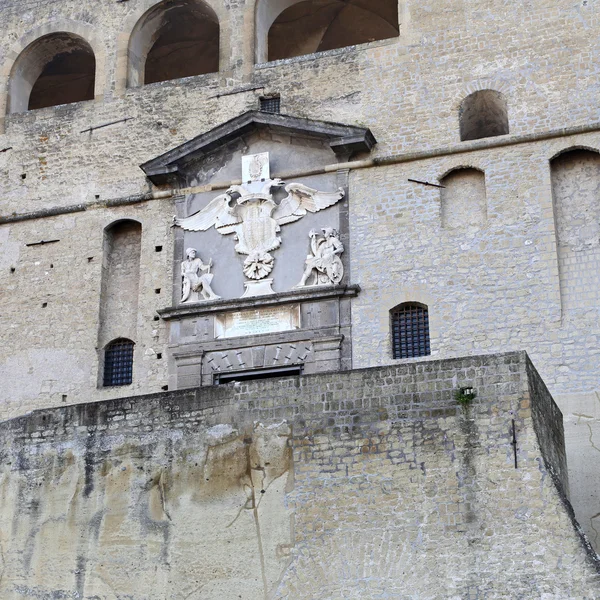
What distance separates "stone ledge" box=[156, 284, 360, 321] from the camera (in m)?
22.6

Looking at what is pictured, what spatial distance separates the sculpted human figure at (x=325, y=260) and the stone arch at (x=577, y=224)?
343 centimetres

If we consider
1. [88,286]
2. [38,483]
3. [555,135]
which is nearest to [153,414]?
[38,483]

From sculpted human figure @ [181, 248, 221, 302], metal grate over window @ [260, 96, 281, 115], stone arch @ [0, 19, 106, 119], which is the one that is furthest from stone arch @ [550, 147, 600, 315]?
stone arch @ [0, 19, 106, 119]

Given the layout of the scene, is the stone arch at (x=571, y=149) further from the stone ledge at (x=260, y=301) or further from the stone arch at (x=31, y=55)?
the stone arch at (x=31, y=55)

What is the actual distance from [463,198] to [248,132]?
383 centimetres

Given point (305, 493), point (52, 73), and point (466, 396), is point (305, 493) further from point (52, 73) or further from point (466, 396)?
point (52, 73)

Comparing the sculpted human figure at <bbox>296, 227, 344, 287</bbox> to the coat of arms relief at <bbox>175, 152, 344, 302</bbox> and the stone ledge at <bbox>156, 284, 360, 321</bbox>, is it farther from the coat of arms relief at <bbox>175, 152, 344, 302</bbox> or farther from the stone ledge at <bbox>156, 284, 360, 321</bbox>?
the stone ledge at <bbox>156, 284, 360, 321</bbox>

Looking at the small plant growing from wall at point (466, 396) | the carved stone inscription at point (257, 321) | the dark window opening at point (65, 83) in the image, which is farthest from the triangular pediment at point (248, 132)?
the small plant growing from wall at point (466, 396)

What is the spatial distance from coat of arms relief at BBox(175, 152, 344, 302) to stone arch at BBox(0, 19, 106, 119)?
4051mm

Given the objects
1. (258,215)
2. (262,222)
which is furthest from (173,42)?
(262,222)

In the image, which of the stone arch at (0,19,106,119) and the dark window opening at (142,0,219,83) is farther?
the dark window opening at (142,0,219,83)

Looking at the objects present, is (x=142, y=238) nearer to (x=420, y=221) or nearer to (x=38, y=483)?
(x=420, y=221)

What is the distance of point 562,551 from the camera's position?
15.6 m

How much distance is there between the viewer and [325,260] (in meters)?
22.9
